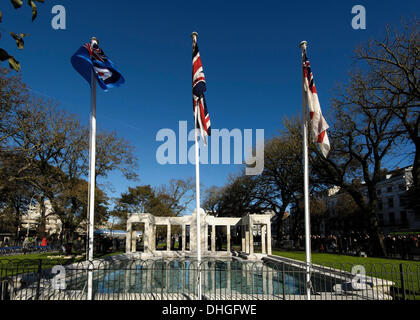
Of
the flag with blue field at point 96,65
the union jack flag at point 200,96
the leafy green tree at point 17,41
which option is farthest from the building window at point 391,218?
the leafy green tree at point 17,41

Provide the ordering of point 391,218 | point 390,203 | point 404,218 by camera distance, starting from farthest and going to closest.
→ 1. point 390,203
2. point 391,218
3. point 404,218

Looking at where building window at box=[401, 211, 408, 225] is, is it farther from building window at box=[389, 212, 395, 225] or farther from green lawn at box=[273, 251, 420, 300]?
green lawn at box=[273, 251, 420, 300]

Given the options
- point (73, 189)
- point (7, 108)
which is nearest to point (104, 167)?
point (73, 189)

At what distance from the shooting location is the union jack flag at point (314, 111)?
989cm

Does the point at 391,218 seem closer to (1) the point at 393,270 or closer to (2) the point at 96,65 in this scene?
(1) the point at 393,270

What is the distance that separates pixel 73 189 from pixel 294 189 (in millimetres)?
28571

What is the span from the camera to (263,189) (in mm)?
43312

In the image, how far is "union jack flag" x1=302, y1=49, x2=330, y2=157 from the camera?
9891 mm

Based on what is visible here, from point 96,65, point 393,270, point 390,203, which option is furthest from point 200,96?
point 390,203

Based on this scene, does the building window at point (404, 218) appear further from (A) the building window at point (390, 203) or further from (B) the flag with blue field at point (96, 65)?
(B) the flag with blue field at point (96, 65)

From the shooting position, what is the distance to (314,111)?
10.1 m

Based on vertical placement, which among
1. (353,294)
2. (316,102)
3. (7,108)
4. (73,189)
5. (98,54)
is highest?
(7,108)

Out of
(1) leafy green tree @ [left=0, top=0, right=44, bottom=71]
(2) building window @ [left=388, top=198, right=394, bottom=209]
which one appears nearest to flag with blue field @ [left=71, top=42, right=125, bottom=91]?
(1) leafy green tree @ [left=0, top=0, right=44, bottom=71]
